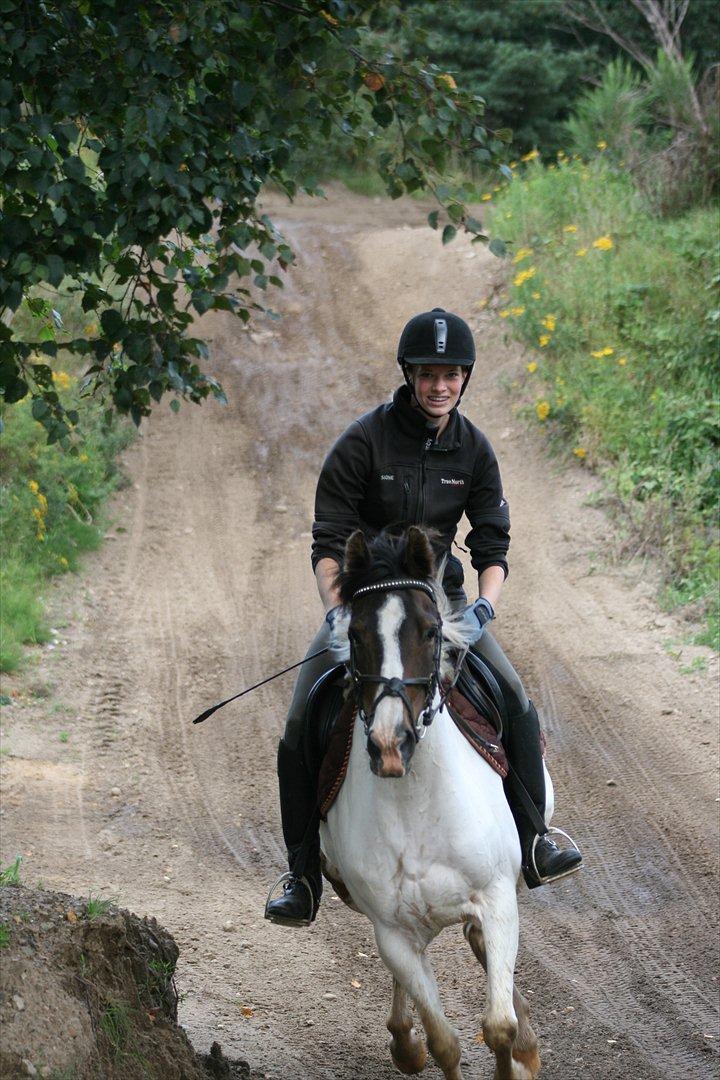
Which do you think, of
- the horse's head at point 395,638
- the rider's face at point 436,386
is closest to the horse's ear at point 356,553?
the horse's head at point 395,638

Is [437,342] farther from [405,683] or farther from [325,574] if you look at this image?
[405,683]

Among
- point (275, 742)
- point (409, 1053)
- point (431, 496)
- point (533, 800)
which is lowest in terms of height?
point (275, 742)

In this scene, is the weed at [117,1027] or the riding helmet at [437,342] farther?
the riding helmet at [437,342]

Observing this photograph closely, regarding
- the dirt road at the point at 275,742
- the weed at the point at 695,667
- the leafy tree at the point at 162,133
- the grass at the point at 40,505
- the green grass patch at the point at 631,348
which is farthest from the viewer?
the green grass patch at the point at 631,348

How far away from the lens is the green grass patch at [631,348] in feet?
36.7

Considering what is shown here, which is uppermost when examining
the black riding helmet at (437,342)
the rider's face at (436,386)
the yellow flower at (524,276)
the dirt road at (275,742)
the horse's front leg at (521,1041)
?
the yellow flower at (524,276)

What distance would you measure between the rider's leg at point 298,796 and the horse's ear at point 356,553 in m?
0.81

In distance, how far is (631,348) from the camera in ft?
44.0

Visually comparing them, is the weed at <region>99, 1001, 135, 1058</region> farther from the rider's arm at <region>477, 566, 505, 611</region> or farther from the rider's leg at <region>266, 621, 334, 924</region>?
the rider's arm at <region>477, 566, 505, 611</region>

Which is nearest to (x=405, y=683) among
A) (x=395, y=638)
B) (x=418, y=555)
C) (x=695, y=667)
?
(x=395, y=638)

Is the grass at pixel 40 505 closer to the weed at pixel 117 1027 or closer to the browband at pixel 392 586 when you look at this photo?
the weed at pixel 117 1027

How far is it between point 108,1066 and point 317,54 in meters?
3.73

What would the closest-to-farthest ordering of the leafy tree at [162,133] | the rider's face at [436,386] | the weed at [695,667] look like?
the leafy tree at [162,133], the rider's face at [436,386], the weed at [695,667]

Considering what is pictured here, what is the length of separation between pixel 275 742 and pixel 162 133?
5563 mm
